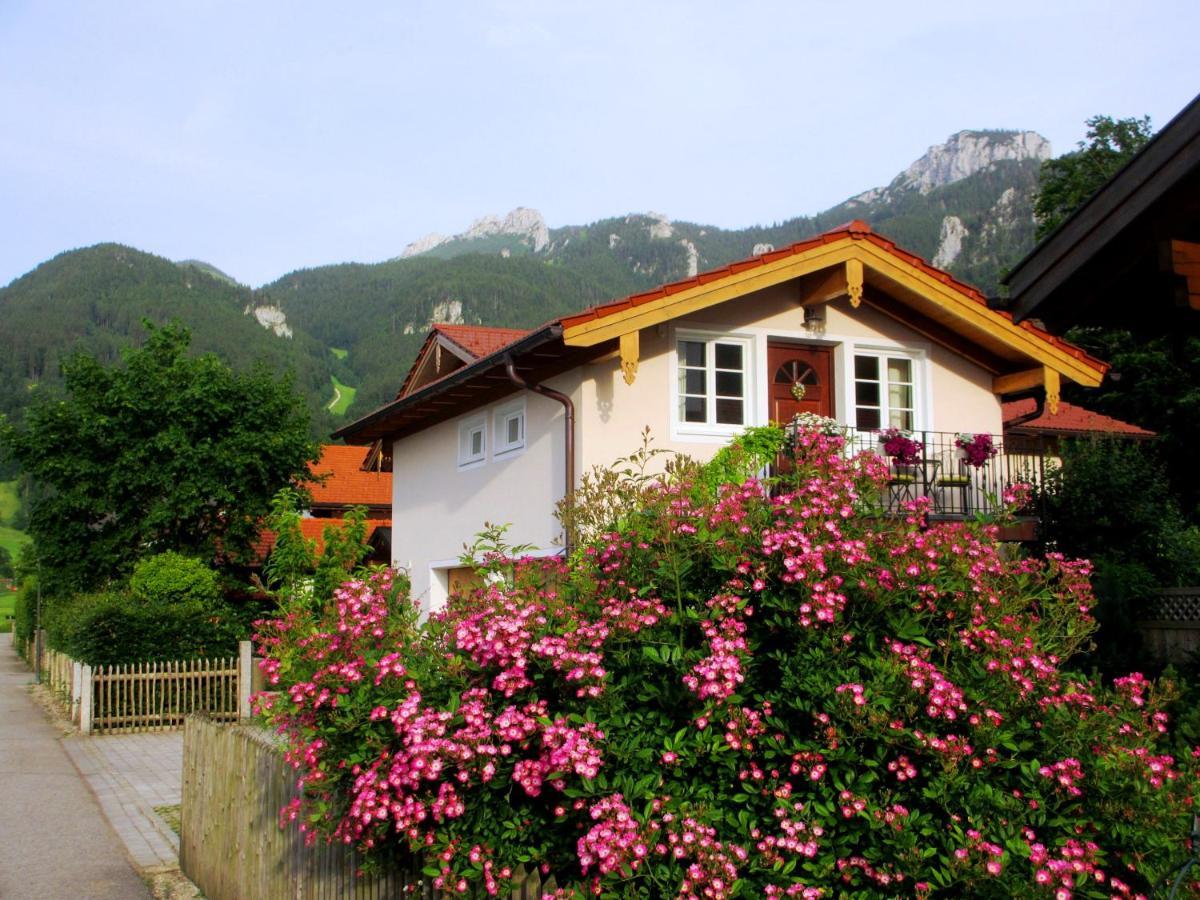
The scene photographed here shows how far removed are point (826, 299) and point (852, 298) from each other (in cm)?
74

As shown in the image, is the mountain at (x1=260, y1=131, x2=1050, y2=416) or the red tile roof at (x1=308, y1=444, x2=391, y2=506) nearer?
the red tile roof at (x1=308, y1=444, x2=391, y2=506)

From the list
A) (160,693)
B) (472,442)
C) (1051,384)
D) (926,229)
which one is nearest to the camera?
(1051,384)

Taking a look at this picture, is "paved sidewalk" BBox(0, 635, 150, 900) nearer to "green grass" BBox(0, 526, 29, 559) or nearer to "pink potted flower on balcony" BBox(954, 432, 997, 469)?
"pink potted flower on balcony" BBox(954, 432, 997, 469)

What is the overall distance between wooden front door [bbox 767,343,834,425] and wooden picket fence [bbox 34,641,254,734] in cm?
1072

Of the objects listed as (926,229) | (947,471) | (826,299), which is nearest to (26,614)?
(826,299)

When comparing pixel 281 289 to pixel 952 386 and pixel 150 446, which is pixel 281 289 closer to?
pixel 150 446

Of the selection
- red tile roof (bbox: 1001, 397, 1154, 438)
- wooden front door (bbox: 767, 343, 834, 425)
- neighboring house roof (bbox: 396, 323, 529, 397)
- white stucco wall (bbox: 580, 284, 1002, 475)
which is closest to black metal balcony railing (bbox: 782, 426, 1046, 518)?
A: white stucco wall (bbox: 580, 284, 1002, 475)

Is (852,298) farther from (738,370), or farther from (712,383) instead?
(712,383)

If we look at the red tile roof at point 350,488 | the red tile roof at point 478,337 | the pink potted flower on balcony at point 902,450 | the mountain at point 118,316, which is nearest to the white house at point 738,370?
the red tile roof at point 478,337

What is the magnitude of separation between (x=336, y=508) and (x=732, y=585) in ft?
120

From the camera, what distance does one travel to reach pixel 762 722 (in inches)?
166

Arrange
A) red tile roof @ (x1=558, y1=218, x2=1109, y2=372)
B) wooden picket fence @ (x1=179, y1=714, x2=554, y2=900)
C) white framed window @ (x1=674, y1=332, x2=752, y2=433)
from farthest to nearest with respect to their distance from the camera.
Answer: white framed window @ (x1=674, y1=332, x2=752, y2=433) → red tile roof @ (x1=558, y1=218, x2=1109, y2=372) → wooden picket fence @ (x1=179, y1=714, x2=554, y2=900)

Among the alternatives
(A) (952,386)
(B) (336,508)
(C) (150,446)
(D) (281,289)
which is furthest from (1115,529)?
(D) (281,289)

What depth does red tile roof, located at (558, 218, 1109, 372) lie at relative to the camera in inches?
521
